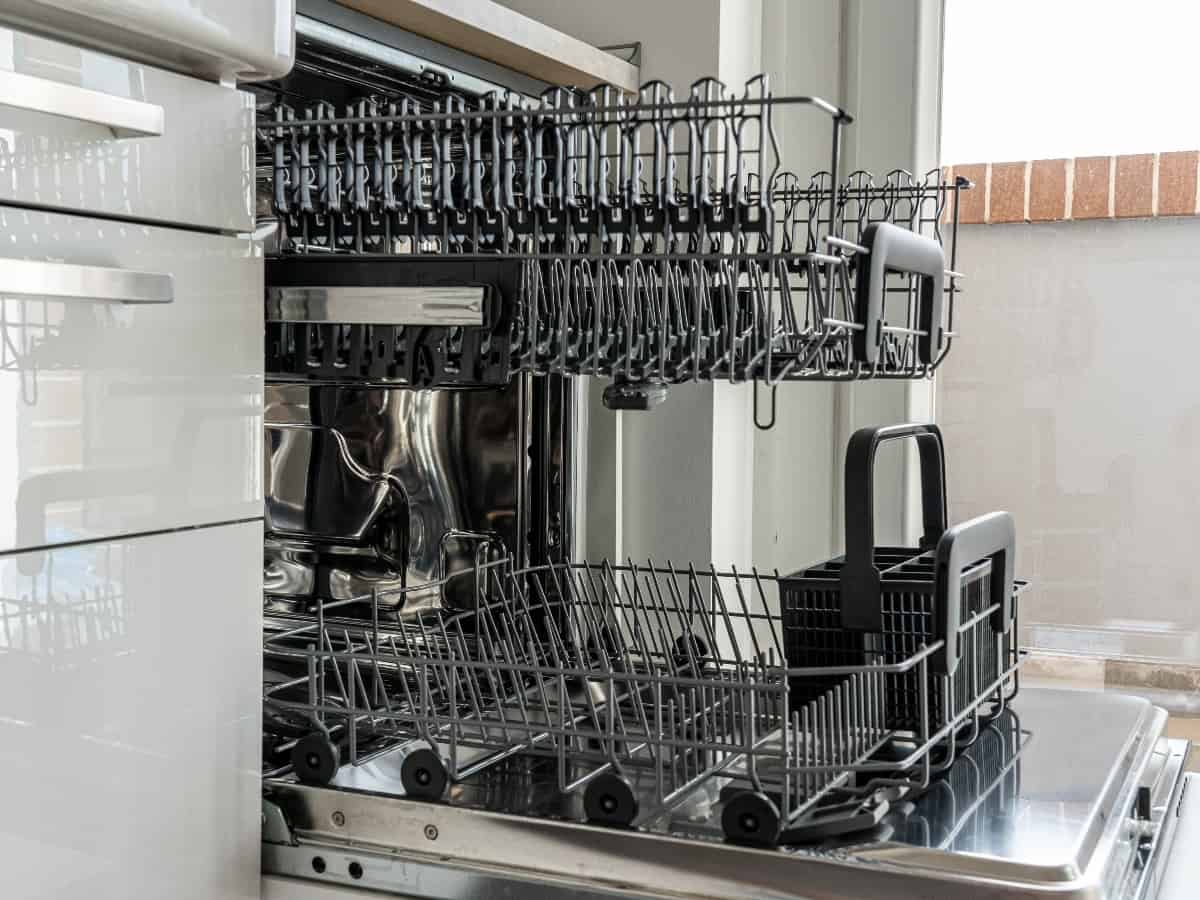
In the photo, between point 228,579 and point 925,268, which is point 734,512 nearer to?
point 925,268

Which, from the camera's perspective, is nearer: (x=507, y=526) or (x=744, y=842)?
(x=744, y=842)

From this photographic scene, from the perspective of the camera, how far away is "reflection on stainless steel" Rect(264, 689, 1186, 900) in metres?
0.83

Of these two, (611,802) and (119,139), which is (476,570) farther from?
(119,139)

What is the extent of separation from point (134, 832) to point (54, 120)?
449mm

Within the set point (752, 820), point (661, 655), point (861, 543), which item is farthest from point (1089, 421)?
point (752, 820)

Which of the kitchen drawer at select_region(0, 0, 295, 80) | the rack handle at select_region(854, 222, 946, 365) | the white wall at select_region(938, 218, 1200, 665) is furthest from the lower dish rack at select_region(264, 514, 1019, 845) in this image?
the white wall at select_region(938, 218, 1200, 665)

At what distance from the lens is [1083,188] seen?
1926 millimetres

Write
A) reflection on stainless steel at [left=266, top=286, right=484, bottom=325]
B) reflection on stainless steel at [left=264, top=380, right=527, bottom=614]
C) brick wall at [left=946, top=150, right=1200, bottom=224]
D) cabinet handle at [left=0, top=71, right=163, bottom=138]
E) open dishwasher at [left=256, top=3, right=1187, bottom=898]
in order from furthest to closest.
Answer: brick wall at [left=946, top=150, right=1200, bottom=224], reflection on stainless steel at [left=264, top=380, right=527, bottom=614], reflection on stainless steel at [left=266, top=286, right=484, bottom=325], open dishwasher at [left=256, top=3, right=1187, bottom=898], cabinet handle at [left=0, top=71, right=163, bottom=138]

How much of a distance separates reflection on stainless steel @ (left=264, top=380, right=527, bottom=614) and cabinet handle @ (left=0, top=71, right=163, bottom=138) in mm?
620

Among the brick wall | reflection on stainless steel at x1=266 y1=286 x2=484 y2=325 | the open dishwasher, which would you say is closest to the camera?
the open dishwasher

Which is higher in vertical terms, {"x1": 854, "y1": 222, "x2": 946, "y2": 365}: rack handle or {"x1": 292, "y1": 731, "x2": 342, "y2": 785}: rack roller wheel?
{"x1": 854, "y1": 222, "x2": 946, "y2": 365}: rack handle

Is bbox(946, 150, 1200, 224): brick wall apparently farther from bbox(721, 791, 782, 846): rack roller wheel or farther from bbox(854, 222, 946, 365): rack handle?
bbox(721, 791, 782, 846): rack roller wheel

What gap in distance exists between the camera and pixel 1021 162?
6.52ft

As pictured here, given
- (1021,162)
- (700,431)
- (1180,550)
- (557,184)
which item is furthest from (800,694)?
(1021,162)
